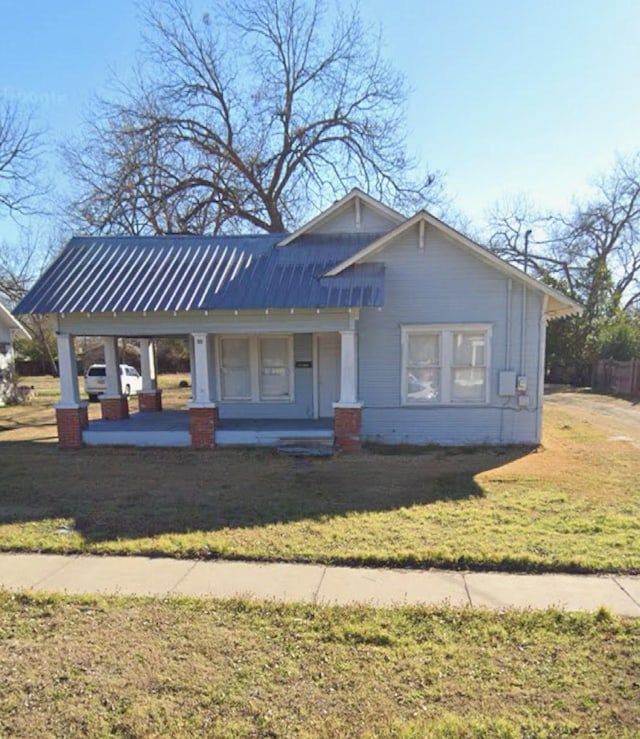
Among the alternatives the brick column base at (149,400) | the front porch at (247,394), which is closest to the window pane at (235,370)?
the front porch at (247,394)

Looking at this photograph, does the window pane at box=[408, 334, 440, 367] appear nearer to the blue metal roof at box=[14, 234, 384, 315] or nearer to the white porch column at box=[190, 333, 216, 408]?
the blue metal roof at box=[14, 234, 384, 315]

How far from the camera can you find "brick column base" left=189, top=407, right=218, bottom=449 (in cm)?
1080

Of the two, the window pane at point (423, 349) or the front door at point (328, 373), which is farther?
the front door at point (328, 373)

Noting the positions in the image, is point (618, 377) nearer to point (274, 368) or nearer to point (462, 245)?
point (462, 245)

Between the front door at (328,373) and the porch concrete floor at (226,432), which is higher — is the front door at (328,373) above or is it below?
above

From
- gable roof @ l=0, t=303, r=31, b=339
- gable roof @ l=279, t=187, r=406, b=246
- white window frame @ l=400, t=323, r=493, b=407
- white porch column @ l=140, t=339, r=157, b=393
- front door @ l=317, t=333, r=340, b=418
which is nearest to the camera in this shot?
white window frame @ l=400, t=323, r=493, b=407

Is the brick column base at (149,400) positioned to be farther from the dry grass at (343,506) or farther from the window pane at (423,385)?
the window pane at (423,385)

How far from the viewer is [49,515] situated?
21.0 ft

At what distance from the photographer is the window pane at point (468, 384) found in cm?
1102

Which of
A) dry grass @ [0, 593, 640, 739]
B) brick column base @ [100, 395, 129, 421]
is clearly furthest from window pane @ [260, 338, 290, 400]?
Answer: dry grass @ [0, 593, 640, 739]

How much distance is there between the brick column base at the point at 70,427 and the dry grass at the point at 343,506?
1.53 ft

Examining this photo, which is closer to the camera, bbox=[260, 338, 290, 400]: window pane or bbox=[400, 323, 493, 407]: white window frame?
bbox=[400, 323, 493, 407]: white window frame

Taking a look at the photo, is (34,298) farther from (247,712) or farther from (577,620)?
(577,620)

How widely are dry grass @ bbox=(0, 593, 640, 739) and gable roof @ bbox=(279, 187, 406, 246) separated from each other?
31.4ft
